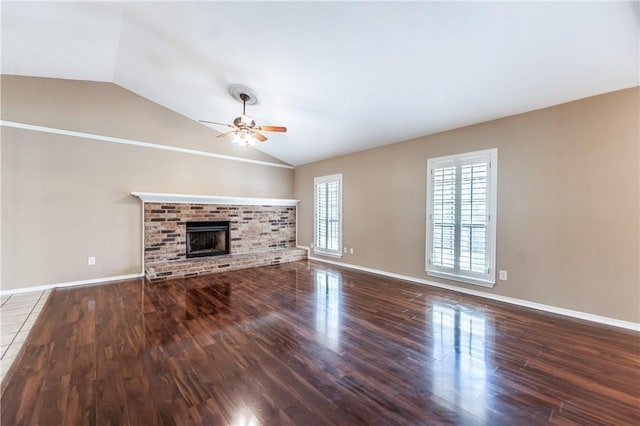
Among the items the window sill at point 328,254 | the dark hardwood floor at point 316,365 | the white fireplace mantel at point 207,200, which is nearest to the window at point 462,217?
the dark hardwood floor at point 316,365

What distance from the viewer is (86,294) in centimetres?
398

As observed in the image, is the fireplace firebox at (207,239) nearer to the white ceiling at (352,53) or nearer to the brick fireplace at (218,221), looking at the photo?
the brick fireplace at (218,221)

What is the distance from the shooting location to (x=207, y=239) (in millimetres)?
6031

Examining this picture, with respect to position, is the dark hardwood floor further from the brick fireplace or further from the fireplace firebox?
the fireplace firebox

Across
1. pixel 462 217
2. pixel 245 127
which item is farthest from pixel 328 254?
pixel 245 127

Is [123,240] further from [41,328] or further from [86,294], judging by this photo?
[41,328]

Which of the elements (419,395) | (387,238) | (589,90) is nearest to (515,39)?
(589,90)

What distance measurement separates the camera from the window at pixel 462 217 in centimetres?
384

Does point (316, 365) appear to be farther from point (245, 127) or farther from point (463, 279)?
point (245, 127)

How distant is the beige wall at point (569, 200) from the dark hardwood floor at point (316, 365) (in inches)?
16.5

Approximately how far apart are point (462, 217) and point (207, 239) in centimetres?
511

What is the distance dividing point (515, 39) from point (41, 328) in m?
5.54

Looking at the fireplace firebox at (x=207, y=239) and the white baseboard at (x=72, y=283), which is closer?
the white baseboard at (x=72, y=283)

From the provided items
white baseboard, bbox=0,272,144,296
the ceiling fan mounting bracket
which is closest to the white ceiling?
the ceiling fan mounting bracket
